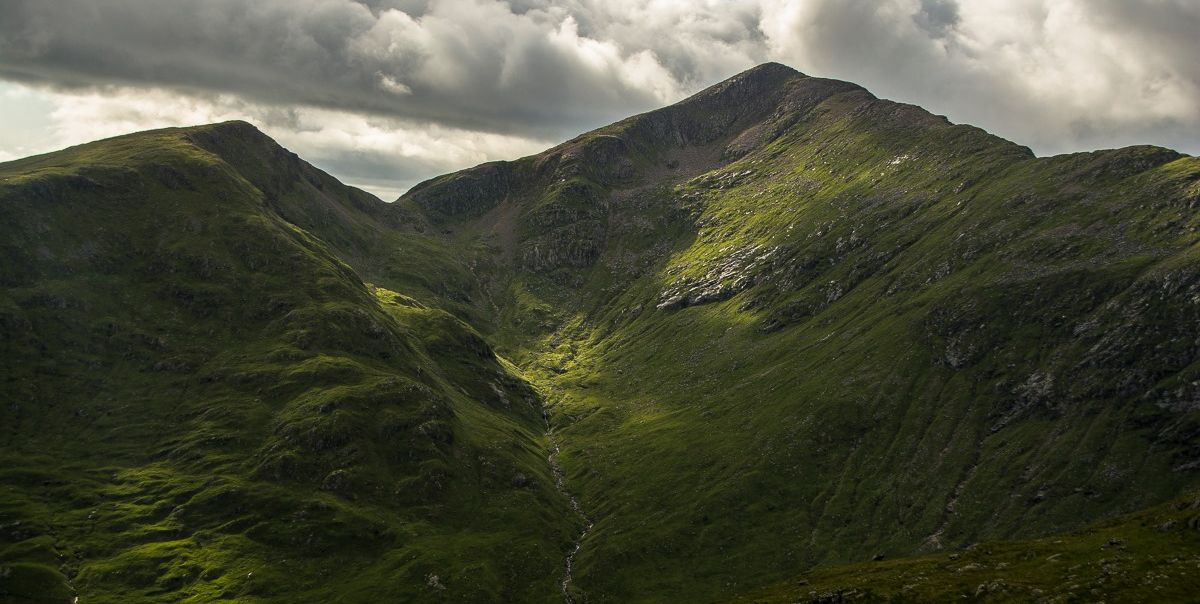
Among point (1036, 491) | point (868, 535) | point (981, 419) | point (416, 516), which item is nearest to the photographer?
point (1036, 491)

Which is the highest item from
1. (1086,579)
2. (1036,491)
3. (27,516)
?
(1086,579)

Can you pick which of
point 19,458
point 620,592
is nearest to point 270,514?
point 19,458

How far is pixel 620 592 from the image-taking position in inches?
6762

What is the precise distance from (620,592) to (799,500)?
54593 mm

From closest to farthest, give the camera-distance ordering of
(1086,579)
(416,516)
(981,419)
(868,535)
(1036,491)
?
1. (1086,579)
2. (1036,491)
3. (868,535)
4. (981,419)
5. (416,516)

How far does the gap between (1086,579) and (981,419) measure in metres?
123

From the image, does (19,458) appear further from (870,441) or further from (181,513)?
(870,441)

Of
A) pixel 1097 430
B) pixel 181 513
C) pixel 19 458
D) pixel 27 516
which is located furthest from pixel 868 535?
pixel 19 458

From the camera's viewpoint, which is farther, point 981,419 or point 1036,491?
point 981,419

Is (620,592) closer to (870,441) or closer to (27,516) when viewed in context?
(870,441)

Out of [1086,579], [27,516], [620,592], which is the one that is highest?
[1086,579]

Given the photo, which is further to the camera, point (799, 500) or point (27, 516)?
point (799, 500)

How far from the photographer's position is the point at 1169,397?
520 feet

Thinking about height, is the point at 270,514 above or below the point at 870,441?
below
